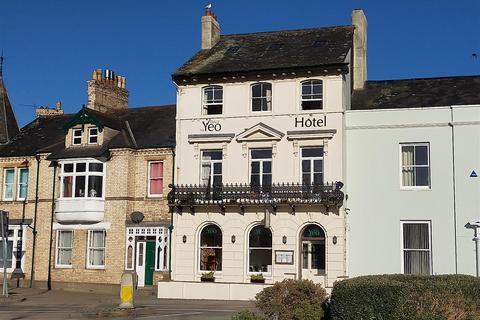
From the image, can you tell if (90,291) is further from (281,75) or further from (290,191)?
(281,75)

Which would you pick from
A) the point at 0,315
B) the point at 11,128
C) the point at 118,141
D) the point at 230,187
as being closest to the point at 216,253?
the point at 230,187

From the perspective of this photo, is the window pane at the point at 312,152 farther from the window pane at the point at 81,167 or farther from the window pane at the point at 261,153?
the window pane at the point at 81,167

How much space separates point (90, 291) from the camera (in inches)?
1276

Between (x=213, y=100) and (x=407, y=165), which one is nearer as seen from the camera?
(x=407, y=165)

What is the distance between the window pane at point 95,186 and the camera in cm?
3325

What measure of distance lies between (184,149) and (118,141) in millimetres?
4411

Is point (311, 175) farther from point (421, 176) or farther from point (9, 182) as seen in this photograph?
point (9, 182)

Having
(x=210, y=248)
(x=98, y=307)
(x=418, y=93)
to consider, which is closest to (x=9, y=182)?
(x=210, y=248)

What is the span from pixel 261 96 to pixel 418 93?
7.16 m

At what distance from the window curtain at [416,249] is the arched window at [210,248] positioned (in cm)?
807

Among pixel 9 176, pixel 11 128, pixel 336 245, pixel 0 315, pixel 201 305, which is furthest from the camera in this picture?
pixel 11 128

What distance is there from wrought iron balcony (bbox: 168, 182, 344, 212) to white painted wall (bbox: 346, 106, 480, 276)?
5.35 feet

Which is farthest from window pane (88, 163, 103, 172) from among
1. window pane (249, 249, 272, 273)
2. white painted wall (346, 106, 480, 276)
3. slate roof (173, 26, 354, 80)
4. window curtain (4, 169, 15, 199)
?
white painted wall (346, 106, 480, 276)

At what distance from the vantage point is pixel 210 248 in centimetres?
3052
